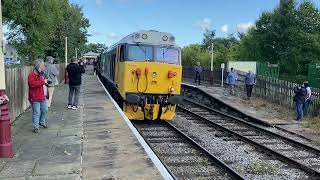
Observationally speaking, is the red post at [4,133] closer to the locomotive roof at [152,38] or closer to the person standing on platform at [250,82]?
the locomotive roof at [152,38]

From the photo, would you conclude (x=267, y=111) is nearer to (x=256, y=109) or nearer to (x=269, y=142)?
(x=256, y=109)

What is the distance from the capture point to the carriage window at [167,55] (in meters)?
17.0

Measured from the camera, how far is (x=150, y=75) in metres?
Result: 16.5

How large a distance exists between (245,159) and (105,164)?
459cm

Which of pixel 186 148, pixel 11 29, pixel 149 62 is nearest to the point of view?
pixel 186 148

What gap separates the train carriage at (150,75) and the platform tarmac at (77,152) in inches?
105

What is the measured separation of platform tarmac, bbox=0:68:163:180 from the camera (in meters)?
7.50

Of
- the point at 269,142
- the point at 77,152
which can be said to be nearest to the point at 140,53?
the point at 269,142

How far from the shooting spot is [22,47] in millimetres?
24250

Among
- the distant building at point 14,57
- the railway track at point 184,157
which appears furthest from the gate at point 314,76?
the distant building at point 14,57

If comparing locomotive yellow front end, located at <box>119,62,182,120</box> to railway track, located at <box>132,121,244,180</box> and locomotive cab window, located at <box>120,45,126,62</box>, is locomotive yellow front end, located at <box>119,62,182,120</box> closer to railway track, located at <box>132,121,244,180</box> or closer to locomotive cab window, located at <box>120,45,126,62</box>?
locomotive cab window, located at <box>120,45,126,62</box>

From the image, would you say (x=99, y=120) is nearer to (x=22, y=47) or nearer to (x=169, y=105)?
(x=169, y=105)

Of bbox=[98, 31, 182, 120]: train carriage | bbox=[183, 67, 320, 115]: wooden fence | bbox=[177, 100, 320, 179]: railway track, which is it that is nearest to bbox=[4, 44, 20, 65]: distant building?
bbox=[98, 31, 182, 120]: train carriage

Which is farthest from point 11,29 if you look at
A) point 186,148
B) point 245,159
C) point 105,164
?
point 105,164
